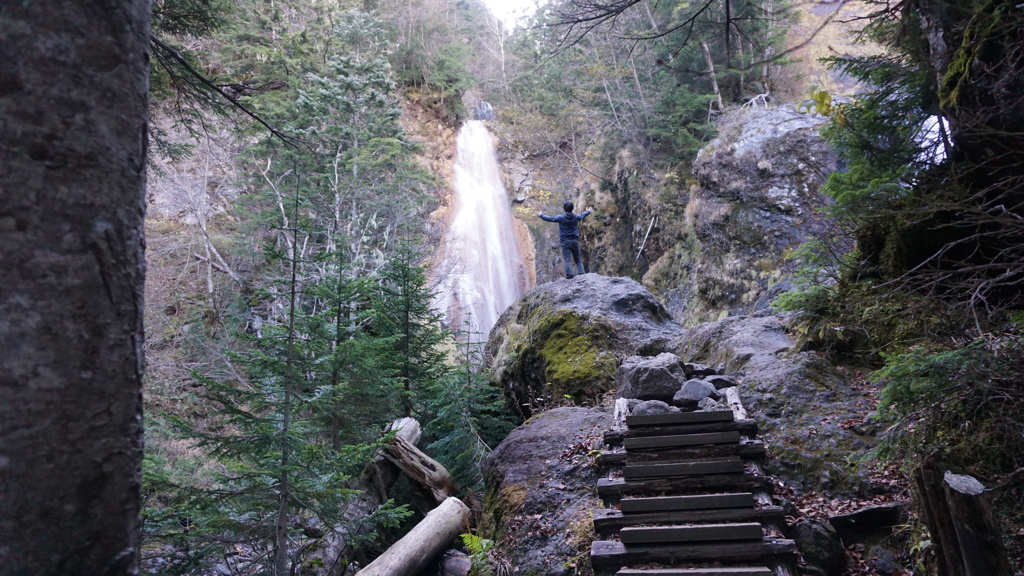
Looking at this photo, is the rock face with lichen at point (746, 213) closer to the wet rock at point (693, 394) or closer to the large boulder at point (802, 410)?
the large boulder at point (802, 410)

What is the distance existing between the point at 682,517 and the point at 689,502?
0.16m

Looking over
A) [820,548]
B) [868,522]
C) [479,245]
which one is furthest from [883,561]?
[479,245]

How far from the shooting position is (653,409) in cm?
679

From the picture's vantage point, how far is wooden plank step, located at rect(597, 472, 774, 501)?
5316 mm

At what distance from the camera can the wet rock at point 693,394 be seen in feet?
22.9

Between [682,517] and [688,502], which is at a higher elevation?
[688,502]

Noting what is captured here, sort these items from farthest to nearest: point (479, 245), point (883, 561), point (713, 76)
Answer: point (479, 245) → point (713, 76) → point (883, 561)

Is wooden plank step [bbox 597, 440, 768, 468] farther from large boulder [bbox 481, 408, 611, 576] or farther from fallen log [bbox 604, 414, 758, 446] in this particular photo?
large boulder [bbox 481, 408, 611, 576]

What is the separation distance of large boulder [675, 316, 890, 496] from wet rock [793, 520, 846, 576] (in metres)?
0.67

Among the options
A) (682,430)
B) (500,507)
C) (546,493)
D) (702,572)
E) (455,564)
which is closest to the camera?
(702,572)

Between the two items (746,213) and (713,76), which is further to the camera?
(713,76)

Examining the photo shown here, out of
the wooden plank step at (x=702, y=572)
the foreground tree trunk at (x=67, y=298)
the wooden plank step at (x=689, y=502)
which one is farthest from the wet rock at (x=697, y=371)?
the foreground tree trunk at (x=67, y=298)

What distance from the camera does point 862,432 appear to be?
5844 mm

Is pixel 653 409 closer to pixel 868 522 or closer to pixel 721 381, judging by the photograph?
pixel 721 381
